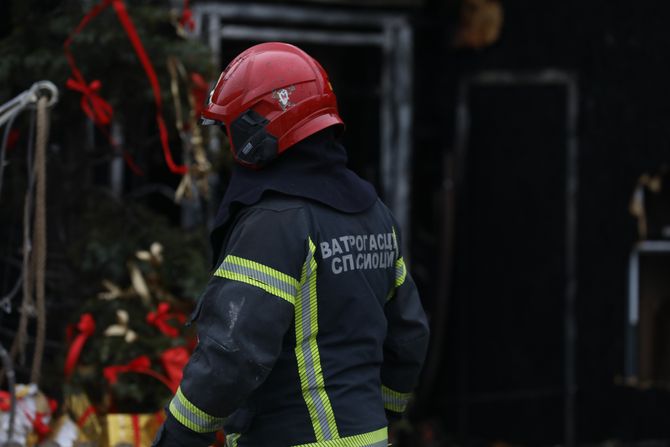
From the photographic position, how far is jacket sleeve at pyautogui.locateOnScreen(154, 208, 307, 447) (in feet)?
10.4

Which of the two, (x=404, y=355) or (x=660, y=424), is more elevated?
(x=404, y=355)

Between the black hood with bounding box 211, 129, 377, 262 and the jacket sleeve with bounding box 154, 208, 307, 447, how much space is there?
0.12 meters

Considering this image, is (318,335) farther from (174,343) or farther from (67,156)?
(67,156)

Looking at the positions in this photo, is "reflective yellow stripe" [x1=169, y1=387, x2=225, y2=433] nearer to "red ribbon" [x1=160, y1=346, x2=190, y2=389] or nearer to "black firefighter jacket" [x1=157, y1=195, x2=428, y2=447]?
"black firefighter jacket" [x1=157, y1=195, x2=428, y2=447]

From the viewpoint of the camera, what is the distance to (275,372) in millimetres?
3379

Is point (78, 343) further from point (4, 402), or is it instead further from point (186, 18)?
point (186, 18)

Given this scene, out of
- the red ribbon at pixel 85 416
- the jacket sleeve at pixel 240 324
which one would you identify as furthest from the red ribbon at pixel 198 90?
the jacket sleeve at pixel 240 324

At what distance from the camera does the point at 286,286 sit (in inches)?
127

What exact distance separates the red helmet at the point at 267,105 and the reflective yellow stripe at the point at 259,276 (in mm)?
335

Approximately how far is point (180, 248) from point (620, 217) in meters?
2.81

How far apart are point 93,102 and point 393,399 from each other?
1931 mm

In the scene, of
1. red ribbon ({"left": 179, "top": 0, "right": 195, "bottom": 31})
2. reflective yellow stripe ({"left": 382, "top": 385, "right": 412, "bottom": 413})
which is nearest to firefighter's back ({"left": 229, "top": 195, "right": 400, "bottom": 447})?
reflective yellow stripe ({"left": 382, "top": 385, "right": 412, "bottom": 413})

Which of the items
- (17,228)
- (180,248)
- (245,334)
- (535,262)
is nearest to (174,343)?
(180,248)

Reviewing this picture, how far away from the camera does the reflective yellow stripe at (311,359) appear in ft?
11.0
